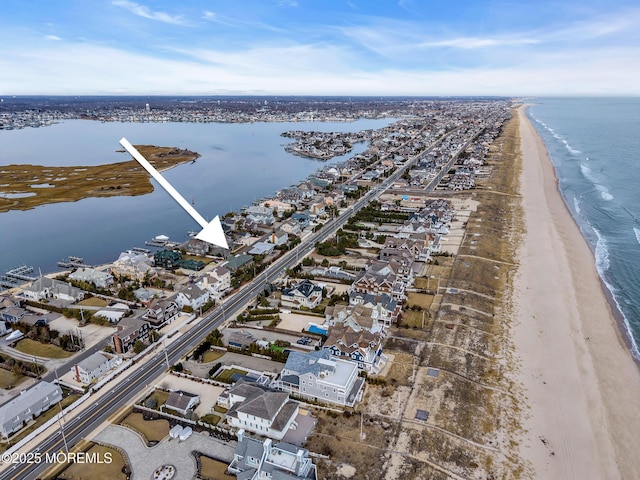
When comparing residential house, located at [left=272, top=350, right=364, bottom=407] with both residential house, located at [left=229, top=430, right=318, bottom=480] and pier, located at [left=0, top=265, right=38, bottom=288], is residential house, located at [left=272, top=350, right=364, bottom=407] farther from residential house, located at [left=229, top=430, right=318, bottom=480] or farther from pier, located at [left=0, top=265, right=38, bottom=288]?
pier, located at [left=0, top=265, right=38, bottom=288]

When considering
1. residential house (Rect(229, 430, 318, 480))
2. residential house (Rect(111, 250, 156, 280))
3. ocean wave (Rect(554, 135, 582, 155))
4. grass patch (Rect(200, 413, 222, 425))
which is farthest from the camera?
ocean wave (Rect(554, 135, 582, 155))

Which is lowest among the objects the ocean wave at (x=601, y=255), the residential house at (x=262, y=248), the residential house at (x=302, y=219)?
the ocean wave at (x=601, y=255)

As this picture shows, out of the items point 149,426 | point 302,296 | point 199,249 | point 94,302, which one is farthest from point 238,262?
point 149,426

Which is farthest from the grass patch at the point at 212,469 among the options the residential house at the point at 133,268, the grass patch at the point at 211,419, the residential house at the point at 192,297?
the residential house at the point at 133,268

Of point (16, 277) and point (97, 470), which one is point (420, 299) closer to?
point (97, 470)

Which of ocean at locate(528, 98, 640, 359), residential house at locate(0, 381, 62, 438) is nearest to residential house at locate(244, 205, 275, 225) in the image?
residential house at locate(0, 381, 62, 438)

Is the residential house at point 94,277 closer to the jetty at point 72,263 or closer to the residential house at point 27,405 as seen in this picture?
the jetty at point 72,263
